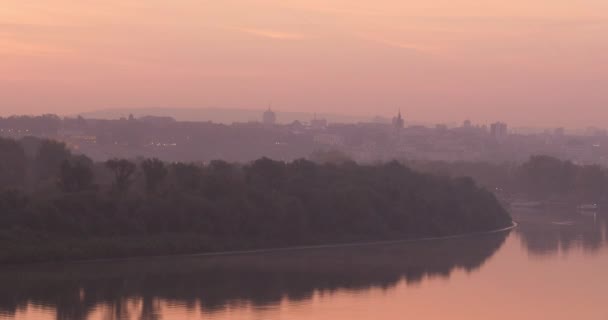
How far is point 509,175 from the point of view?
53219 millimetres

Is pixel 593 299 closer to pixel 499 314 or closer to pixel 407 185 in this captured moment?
pixel 499 314

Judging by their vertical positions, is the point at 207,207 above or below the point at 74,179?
below

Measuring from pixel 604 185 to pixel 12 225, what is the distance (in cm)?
3279

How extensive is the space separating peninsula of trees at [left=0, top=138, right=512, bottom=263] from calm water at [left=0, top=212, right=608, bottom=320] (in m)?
0.79

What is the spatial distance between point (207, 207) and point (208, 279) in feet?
14.1

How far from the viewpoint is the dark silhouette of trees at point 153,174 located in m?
25.4

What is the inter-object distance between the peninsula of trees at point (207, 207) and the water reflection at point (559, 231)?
5.12 ft

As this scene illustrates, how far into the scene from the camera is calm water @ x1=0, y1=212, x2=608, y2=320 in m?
17.4

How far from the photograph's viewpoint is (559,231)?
110 ft

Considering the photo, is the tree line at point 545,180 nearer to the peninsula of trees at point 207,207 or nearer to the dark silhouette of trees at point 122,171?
the peninsula of trees at point 207,207

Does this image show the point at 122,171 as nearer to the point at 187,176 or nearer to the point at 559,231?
the point at 187,176

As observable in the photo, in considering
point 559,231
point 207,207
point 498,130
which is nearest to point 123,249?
point 207,207

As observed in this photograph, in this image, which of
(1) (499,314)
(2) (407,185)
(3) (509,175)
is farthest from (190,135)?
(1) (499,314)

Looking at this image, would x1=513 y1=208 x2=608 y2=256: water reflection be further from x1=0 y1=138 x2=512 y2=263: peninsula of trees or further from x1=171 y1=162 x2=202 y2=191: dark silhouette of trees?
x1=171 y1=162 x2=202 y2=191: dark silhouette of trees
